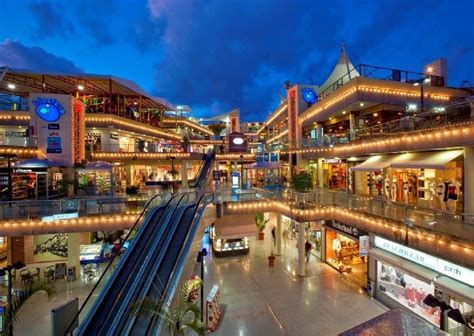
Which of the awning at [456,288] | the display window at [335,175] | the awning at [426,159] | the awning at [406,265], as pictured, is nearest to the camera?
the awning at [456,288]

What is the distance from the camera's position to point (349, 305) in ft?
38.0

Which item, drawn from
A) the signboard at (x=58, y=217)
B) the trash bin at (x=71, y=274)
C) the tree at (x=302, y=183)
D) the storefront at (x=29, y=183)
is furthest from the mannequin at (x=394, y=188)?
the storefront at (x=29, y=183)

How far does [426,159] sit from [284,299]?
9000 mm

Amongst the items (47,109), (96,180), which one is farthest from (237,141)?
(47,109)

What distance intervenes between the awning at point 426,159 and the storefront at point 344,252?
413 cm

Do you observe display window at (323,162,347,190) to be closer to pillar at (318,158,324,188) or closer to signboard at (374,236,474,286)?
pillar at (318,158,324,188)

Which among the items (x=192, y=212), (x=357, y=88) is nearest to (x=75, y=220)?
(x=192, y=212)

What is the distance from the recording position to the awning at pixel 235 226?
17.4 metres

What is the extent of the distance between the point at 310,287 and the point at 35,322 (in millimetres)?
11979

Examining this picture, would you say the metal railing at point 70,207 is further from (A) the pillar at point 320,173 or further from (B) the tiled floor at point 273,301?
(A) the pillar at point 320,173

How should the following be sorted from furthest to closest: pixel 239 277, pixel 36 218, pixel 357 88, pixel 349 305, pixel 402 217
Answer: pixel 357 88, pixel 239 277, pixel 36 218, pixel 349 305, pixel 402 217

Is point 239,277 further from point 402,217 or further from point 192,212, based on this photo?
point 402,217

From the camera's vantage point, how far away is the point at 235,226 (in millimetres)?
17688

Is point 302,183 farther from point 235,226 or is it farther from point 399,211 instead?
point 399,211
